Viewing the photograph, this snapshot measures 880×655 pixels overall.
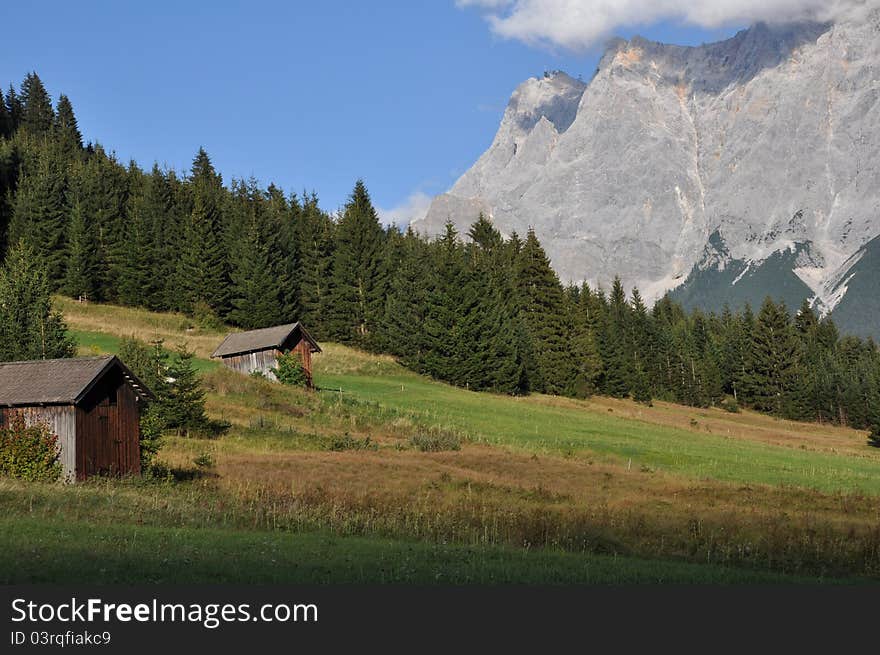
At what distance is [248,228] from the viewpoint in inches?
3912

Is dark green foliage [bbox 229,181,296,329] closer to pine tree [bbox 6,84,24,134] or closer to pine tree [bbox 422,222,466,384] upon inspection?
pine tree [bbox 422,222,466,384]

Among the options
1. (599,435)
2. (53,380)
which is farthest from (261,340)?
(53,380)

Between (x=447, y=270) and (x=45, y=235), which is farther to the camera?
(x=45, y=235)

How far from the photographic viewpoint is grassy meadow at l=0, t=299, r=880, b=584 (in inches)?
666

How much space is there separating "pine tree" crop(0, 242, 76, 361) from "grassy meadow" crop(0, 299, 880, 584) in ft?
33.2

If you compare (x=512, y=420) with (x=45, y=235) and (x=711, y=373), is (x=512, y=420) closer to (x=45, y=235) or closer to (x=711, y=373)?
(x=45, y=235)

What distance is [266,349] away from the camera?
2633 inches

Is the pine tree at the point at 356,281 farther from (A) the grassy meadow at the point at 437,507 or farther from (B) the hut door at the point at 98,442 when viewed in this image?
(B) the hut door at the point at 98,442

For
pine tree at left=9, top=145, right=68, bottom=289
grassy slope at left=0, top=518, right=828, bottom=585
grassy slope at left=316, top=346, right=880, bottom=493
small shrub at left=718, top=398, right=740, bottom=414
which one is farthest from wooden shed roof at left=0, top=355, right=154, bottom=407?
small shrub at left=718, top=398, right=740, bottom=414

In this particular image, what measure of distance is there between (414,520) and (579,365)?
7444cm

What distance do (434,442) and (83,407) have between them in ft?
69.0

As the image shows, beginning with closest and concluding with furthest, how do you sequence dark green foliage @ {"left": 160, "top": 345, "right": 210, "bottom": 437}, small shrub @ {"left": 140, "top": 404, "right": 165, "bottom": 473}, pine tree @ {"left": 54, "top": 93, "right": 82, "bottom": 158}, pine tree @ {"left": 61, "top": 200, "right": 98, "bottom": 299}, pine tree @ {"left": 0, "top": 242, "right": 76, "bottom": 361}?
1. small shrub @ {"left": 140, "top": 404, "right": 165, "bottom": 473}
2. dark green foliage @ {"left": 160, "top": 345, "right": 210, "bottom": 437}
3. pine tree @ {"left": 0, "top": 242, "right": 76, "bottom": 361}
4. pine tree @ {"left": 61, "top": 200, "right": 98, "bottom": 299}
5. pine tree @ {"left": 54, "top": 93, "right": 82, "bottom": 158}

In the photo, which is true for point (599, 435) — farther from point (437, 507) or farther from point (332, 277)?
point (332, 277)

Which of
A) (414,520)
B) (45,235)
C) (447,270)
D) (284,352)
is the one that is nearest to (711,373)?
(447,270)
